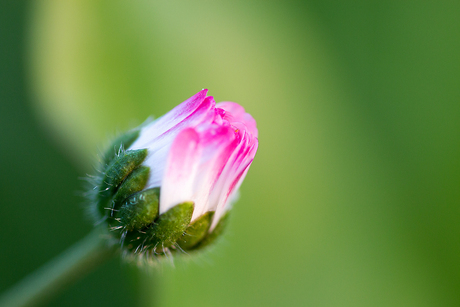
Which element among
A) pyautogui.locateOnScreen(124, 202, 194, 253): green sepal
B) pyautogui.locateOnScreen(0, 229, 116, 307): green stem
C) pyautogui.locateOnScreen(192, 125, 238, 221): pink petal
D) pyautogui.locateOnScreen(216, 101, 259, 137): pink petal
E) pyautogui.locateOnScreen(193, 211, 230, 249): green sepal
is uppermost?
pyautogui.locateOnScreen(216, 101, 259, 137): pink petal

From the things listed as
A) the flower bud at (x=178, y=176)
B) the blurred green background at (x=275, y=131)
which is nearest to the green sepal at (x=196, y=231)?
the flower bud at (x=178, y=176)

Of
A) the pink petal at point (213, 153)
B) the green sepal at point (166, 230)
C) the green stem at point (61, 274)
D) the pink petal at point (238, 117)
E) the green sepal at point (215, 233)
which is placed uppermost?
the pink petal at point (238, 117)

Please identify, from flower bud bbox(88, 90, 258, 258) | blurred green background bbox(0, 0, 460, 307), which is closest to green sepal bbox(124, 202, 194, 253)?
flower bud bbox(88, 90, 258, 258)

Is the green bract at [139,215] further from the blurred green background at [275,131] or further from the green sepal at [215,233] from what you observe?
the blurred green background at [275,131]

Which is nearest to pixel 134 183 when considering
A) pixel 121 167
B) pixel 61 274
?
pixel 121 167

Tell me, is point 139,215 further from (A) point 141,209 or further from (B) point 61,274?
(B) point 61,274

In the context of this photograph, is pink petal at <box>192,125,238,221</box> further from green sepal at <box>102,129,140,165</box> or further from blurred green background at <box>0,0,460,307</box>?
blurred green background at <box>0,0,460,307</box>

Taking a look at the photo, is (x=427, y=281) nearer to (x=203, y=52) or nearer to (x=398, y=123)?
(x=398, y=123)
